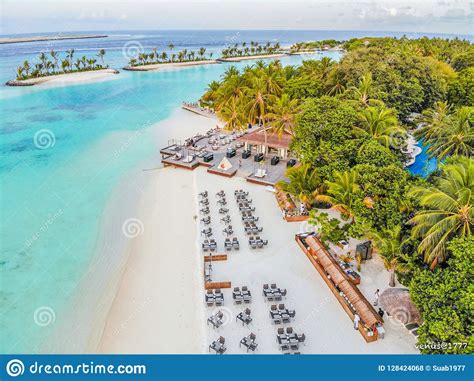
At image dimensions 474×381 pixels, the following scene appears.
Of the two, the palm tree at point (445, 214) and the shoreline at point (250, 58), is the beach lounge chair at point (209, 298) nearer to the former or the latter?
the palm tree at point (445, 214)

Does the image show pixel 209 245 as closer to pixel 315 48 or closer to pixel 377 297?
pixel 377 297

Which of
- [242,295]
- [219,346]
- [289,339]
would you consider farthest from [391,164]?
[219,346]

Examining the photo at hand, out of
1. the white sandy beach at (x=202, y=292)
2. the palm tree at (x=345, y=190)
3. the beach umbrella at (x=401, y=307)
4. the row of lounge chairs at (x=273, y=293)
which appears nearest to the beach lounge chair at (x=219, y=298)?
the white sandy beach at (x=202, y=292)

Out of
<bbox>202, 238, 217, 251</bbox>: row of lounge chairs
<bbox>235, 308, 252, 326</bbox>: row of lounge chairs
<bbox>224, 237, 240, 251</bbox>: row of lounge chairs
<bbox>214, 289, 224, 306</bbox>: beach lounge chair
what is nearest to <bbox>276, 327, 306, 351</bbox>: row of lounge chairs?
<bbox>235, 308, 252, 326</bbox>: row of lounge chairs

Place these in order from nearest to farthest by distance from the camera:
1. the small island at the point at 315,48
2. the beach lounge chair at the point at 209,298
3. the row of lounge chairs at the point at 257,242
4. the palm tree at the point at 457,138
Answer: the beach lounge chair at the point at 209,298 → the row of lounge chairs at the point at 257,242 → the palm tree at the point at 457,138 → the small island at the point at 315,48

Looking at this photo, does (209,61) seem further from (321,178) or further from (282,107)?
(321,178)
